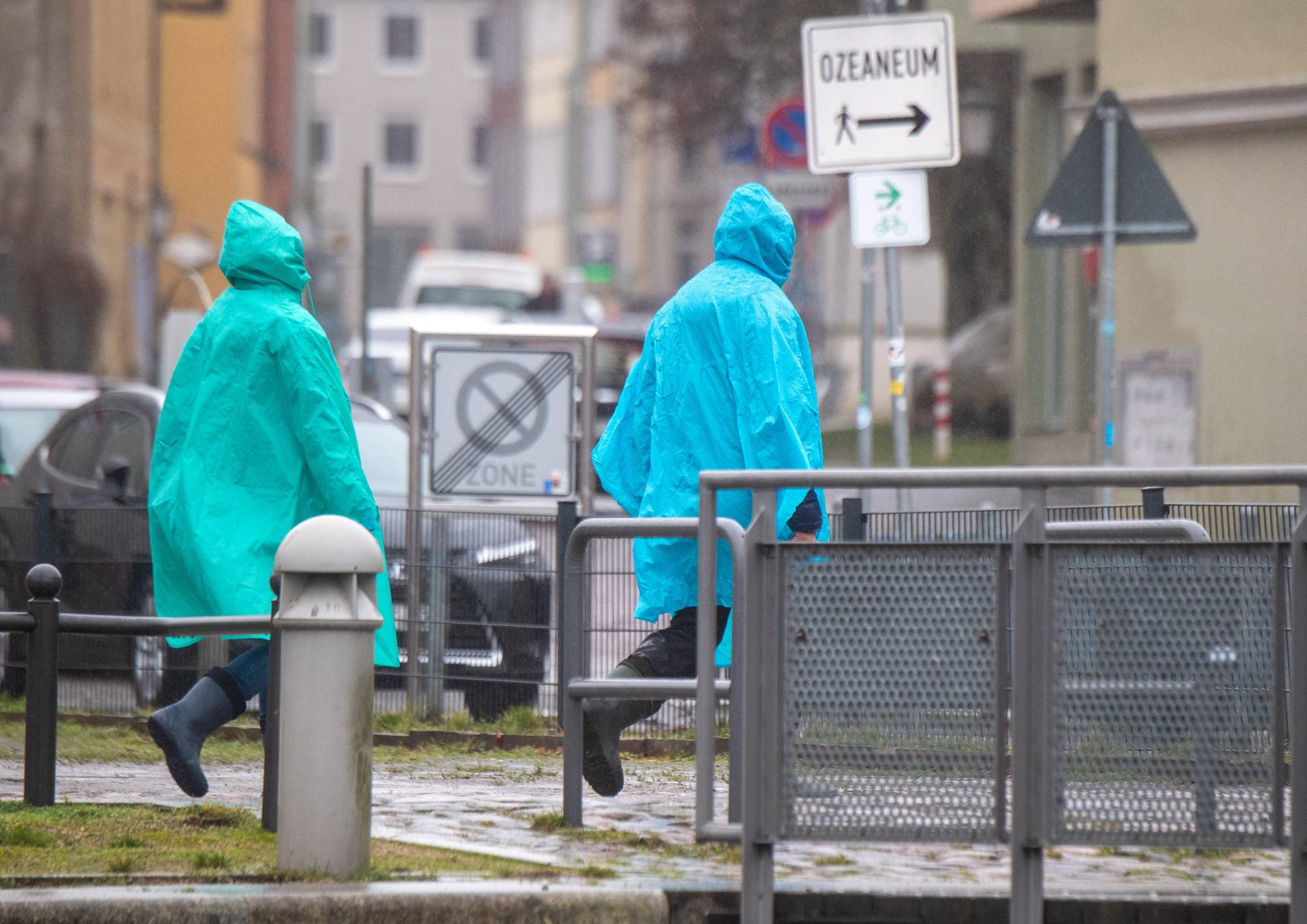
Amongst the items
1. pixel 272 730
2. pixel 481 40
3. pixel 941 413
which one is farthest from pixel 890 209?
pixel 481 40

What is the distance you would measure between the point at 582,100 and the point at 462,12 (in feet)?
54.1

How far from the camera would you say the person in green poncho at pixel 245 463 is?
7.02 metres

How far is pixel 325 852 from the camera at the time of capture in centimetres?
576

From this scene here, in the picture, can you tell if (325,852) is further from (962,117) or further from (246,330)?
(962,117)

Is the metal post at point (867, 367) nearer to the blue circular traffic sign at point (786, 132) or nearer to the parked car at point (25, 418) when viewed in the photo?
the blue circular traffic sign at point (786, 132)

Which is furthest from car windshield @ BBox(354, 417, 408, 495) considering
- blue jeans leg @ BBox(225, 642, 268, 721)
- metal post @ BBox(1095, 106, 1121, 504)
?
blue jeans leg @ BBox(225, 642, 268, 721)

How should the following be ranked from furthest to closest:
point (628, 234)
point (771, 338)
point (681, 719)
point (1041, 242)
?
point (628, 234), point (1041, 242), point (681, 719), point (771, 338)

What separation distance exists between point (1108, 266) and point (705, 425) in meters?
3.54

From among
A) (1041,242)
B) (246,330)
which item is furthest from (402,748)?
(1041,242)

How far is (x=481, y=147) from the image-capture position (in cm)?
8688

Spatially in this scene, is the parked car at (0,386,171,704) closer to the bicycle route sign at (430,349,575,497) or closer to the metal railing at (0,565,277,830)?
the metal railing at (0,565,277,830)

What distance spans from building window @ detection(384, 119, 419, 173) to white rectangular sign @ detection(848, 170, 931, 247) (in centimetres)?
7763

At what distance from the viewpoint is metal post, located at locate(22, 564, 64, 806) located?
6.82m

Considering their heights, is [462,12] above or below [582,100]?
above
